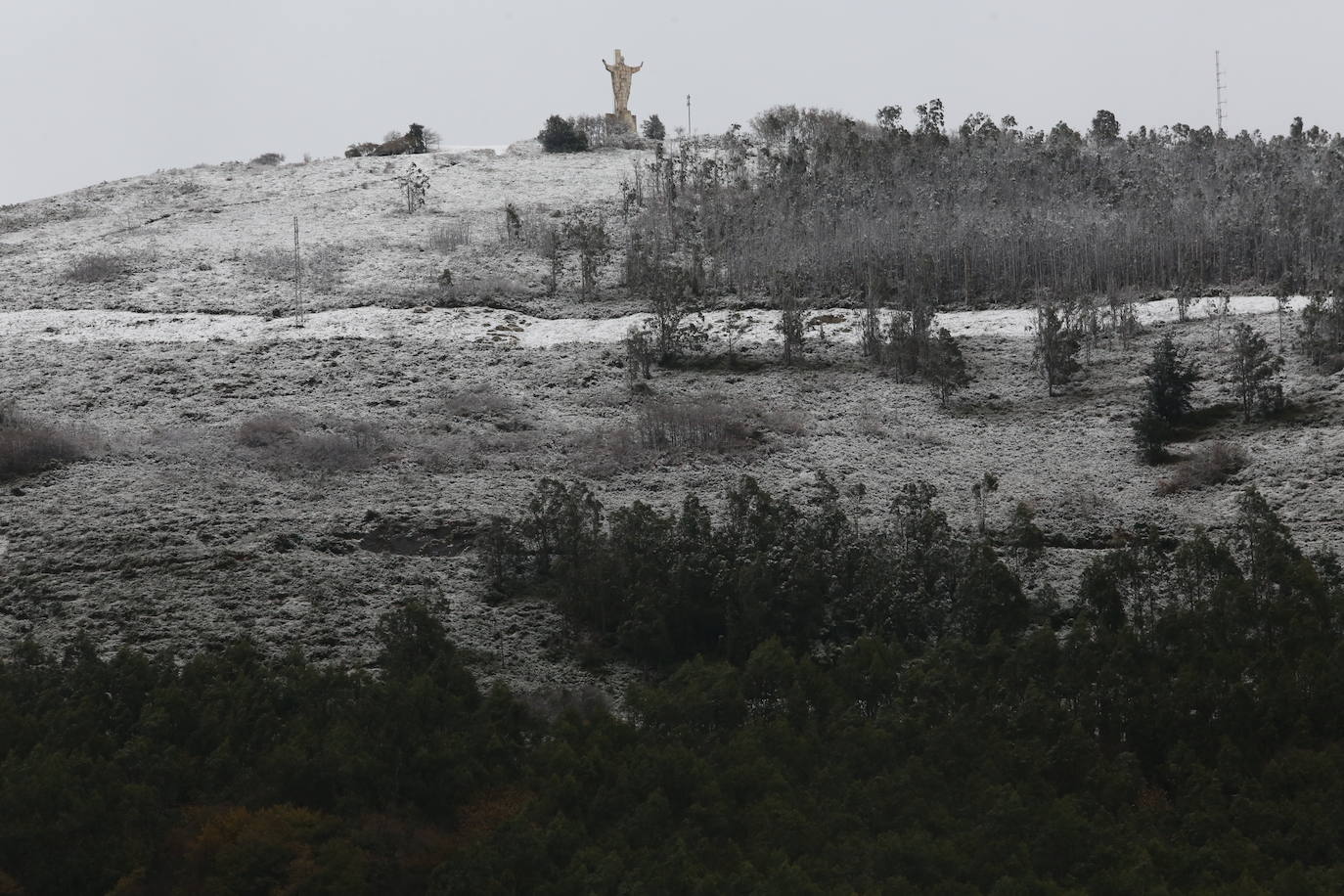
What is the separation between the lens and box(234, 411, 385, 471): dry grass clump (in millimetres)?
39625

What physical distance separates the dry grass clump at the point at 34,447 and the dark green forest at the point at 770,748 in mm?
11947

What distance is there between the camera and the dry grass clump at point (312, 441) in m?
39.6

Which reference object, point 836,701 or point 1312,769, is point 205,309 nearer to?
point 836,701

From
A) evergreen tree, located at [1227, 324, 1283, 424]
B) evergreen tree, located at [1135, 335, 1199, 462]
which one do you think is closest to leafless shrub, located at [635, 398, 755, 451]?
evergreen tree, located at [1135, 335, 1199, 462]

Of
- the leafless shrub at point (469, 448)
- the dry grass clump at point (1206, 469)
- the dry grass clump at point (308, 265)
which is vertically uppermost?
the dry grass clump at point (308, 265)

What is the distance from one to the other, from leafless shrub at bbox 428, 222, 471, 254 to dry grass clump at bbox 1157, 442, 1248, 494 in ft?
128

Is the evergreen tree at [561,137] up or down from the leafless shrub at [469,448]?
up

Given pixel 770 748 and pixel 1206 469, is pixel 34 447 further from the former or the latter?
pixel 1206 469

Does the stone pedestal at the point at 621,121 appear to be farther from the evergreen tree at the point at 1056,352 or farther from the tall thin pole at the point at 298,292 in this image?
the evergreen tree at the point at 1056,352

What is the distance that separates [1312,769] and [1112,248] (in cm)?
3989

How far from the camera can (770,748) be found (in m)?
23.2

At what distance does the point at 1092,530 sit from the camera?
34312mm

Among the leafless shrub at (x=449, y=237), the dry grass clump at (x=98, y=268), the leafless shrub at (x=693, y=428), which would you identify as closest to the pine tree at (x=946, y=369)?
the leafless shrub at (x=693, y=428)

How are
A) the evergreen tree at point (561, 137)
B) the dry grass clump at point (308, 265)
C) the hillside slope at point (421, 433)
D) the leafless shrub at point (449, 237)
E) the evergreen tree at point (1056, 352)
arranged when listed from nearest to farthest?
the hillside slope at point (421, 433), the evergreen tree at point (1056, 352), the dry grass clump at point (308, 265), the leafless shrub at point (449, 237), the evergreen tree at point (561, 137)
